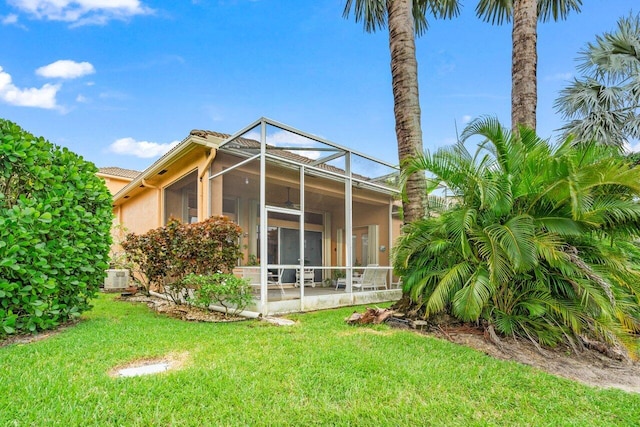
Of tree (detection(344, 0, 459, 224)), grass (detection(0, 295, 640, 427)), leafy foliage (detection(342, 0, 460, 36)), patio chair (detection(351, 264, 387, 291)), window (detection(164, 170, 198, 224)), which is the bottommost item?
grass (detection(0, 295, 640, 427))

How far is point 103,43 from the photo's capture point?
41.8 feet

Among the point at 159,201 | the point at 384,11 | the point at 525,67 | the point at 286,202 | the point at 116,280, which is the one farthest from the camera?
the point at 116,280

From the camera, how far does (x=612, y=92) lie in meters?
11.0

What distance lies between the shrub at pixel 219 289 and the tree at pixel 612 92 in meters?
10.7

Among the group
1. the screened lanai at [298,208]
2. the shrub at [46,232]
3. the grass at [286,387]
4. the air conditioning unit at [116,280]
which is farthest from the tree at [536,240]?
the air conditioning unit at [116,280]

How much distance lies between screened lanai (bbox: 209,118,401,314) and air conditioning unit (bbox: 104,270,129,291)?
256 inches

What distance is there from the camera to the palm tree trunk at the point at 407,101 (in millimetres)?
7457

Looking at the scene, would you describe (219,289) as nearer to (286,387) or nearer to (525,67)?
(286,387)

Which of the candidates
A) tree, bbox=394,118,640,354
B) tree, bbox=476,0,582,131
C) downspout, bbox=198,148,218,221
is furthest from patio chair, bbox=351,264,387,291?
tree, bbox=476,0,582,131

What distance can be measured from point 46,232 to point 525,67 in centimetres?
1048

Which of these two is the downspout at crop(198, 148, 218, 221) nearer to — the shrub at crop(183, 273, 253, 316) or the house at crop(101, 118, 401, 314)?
the house at crop(101, 118, 401, 314)

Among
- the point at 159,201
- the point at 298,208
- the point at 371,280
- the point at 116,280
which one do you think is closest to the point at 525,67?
the point at 298,208

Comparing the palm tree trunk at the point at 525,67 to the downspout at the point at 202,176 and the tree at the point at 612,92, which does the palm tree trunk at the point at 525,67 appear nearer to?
the tree at the point at 612,92

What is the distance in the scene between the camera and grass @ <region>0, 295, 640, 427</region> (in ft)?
10.2
